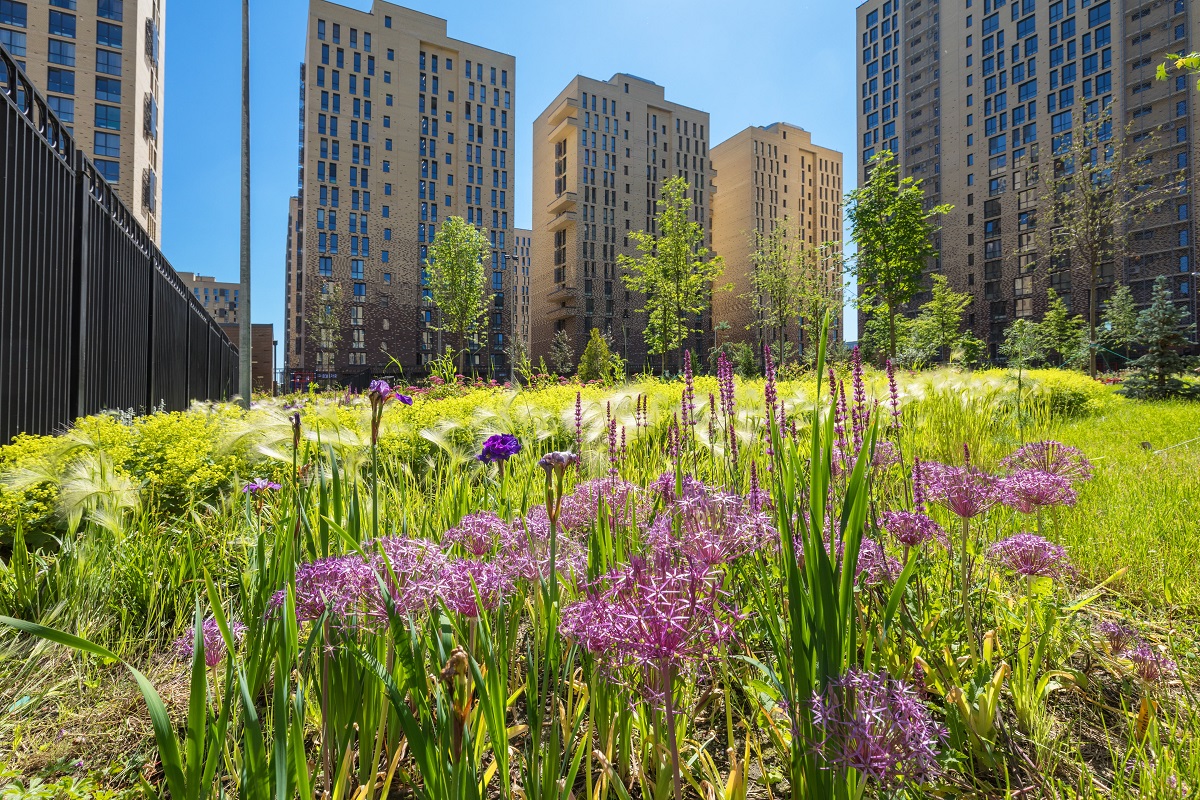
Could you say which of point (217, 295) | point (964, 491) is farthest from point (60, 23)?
point (217, 295)

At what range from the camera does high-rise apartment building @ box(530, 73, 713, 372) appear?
65.2 m

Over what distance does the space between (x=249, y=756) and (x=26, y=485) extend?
288cm

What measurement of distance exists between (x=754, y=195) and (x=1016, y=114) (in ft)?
96.0

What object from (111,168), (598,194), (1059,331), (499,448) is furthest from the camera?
(598,194)

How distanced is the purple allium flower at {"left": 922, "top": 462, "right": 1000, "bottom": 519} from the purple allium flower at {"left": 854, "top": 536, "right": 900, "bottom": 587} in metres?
0.24

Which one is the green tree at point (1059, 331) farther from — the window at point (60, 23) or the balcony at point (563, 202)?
the window at point (60, 23)

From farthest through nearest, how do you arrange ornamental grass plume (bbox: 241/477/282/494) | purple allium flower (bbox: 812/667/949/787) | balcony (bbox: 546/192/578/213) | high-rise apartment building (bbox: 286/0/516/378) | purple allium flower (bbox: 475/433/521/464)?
balcony (bbox: 546/192/578/213) → high-rise apartment building (bbox: 286/0/516/378) → ornamental grass plume (bbox: 241/477/282/494) → purple allium flower (bbox: 475/433/521/464) → purple allium flower (bbox: 812/667/949/787)

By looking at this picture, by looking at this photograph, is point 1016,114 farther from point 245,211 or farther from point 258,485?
point 258,485

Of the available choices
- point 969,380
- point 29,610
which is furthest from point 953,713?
point 969,380

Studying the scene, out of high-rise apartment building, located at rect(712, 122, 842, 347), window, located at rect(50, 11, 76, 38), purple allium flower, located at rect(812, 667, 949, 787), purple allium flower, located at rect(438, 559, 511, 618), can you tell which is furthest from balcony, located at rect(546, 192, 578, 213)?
purple allium flower, located at rect(812, 667, 949, 787)

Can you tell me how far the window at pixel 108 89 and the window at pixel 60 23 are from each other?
3.45 meters

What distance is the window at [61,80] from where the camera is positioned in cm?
3494

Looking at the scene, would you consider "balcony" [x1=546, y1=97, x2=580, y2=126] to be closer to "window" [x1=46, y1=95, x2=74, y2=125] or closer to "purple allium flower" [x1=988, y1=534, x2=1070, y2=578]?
"window" [x1=46, y1=95, x2=74, y2=125]

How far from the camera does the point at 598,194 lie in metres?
66.4
